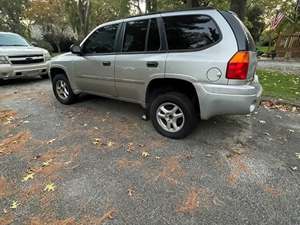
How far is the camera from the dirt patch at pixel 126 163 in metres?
3.26

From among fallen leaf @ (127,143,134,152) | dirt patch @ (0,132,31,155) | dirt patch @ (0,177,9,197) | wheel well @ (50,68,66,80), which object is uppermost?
wheel well @ (50,68,66,80)

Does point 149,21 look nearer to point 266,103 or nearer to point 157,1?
point 266,103

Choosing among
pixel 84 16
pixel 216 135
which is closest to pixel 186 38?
pixel 216 135

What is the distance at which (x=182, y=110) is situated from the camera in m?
3.74

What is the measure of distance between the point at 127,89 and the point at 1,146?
2.14 m

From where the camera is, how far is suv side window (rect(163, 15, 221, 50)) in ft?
10.9

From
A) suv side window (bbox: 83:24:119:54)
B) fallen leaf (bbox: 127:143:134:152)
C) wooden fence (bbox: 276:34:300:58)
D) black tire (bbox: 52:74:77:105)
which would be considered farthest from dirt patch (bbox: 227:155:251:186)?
wooden fence (bbox: 276:34:300:58)

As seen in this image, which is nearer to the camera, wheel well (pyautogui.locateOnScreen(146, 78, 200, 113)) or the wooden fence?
wheel well (pyautogui.locateOnScreen(146, 78, 200, 113))

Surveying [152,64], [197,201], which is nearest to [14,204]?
[197,201]

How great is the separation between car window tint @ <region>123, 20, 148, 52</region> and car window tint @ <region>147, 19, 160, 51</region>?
12cm

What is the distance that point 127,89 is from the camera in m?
4.35

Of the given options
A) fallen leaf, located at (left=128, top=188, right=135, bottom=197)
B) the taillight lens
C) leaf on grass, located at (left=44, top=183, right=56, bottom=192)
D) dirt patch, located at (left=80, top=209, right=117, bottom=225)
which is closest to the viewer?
dirt patch, located at (left=80, top=209, right=117, bottom=225)

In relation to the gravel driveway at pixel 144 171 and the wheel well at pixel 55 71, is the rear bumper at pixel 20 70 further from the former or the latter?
the gravel driveway at pixel 144 171

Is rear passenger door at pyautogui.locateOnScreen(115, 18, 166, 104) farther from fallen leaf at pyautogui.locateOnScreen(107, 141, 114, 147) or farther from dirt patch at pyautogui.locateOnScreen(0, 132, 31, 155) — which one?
dirt patch at pyautogui.locateOnScreen(0, 132, 31, 155)
